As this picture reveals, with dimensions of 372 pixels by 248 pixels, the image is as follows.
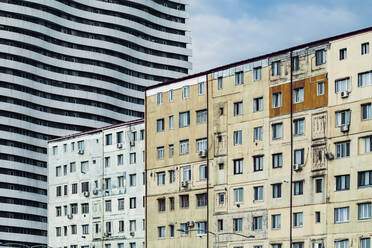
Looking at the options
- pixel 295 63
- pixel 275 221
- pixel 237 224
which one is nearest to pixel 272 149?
pixel 275 221

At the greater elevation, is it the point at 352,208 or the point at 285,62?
the point at 285,62

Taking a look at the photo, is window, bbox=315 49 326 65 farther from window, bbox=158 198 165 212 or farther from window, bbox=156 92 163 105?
window, bbox=158 198 165 212

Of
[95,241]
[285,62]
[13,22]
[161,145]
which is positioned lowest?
[95,241]

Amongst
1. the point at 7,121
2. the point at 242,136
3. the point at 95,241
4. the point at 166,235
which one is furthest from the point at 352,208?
the point at 7,121

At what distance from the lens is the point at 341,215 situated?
98.8 m

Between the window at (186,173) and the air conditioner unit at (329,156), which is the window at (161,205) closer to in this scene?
the window at (186,173)

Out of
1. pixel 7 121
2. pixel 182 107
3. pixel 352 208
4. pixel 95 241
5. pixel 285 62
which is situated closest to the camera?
pixel 352 208

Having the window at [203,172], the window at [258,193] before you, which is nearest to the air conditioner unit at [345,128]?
the window at [258,193]

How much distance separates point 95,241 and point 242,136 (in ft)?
109

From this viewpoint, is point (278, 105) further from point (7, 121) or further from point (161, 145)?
point (7, 121)

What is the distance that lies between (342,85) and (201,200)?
76.5ft

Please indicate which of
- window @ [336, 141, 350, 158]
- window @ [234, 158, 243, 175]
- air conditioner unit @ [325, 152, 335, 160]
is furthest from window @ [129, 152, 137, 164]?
window @ [336, 141, 350, 158]

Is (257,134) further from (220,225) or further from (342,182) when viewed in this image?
(342,182)

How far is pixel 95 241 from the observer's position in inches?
5231
